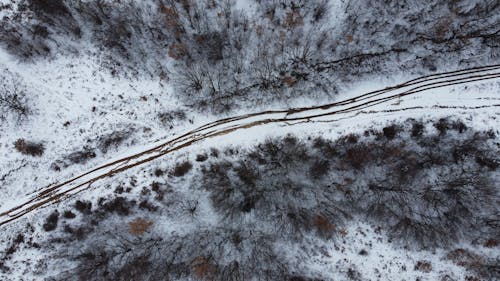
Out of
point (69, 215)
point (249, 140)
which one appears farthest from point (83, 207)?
point (249, 140)

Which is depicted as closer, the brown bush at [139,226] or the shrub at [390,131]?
the shrub at [390,131]

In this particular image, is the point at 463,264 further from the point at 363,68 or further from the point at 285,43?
the point at 285,43

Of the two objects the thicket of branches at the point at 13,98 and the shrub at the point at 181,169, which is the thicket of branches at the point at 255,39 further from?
the shrub at the point at 181,169

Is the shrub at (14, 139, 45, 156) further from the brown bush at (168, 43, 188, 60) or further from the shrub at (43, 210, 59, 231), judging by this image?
the brown bush at (168, 43, 188, 60)

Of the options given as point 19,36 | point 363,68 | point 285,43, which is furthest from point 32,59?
point 363,68

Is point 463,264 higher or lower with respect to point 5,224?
lower

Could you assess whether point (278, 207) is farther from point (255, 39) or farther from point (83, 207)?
point (83, 207)

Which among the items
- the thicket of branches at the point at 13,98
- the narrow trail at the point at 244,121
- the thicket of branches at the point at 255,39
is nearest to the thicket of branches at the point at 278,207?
the narrow trail at the point at 244,121
